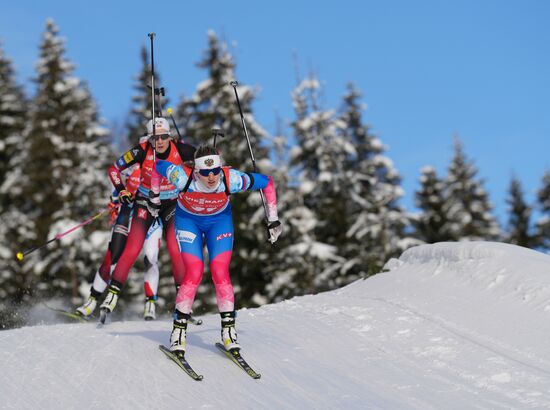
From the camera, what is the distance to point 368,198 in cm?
3097

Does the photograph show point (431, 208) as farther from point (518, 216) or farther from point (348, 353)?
point (348, 353)

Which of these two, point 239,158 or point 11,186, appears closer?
point 239,158

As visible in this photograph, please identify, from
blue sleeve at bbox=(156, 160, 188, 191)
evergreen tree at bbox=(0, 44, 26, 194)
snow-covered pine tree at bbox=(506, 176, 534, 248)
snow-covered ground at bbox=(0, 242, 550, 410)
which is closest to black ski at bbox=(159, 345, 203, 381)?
snow-covered ground at bbox=(0, 242, 550, 410)

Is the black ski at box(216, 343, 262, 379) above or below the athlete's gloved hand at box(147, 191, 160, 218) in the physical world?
below

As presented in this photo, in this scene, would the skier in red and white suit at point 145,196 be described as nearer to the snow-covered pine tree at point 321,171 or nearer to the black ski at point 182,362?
the black ski at point 182,362

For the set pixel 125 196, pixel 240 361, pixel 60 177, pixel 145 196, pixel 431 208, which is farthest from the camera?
pixel 431 208

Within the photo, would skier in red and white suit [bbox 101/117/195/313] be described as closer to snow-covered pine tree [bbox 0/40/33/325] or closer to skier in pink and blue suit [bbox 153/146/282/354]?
skier in pink and blue suit [bbox 153/146/282/354]

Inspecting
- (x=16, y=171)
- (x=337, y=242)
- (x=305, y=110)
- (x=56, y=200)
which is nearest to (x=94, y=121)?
(x=16, y=171)

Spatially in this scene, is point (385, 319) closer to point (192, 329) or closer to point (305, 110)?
point (192, 329)

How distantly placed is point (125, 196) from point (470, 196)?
41124 millimetres

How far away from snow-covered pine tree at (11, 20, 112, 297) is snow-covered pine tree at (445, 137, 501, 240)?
23.8 meters

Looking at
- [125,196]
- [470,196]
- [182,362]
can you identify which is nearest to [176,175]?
[182,362]

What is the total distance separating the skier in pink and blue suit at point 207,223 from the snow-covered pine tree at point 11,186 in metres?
20.2

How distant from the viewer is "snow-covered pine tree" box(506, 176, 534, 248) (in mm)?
47812
